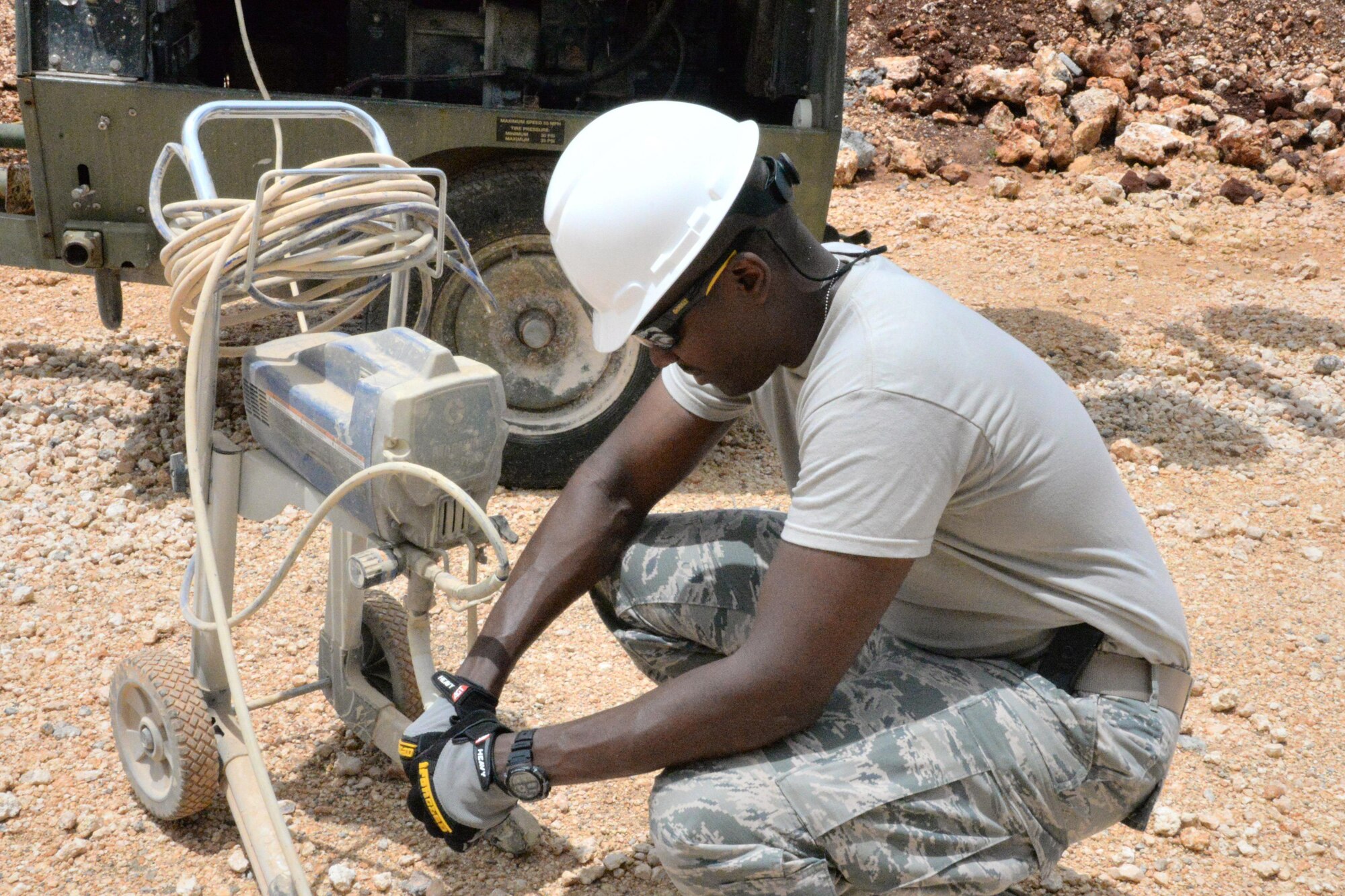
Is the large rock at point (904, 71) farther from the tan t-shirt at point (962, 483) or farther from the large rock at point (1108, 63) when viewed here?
the tan t-shirt at point (962, 483)

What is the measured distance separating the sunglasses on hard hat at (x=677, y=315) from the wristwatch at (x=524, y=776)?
64 centimetres

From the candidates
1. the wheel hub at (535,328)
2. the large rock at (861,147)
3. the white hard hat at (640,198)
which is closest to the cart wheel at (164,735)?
the white hard hat at (640,198)

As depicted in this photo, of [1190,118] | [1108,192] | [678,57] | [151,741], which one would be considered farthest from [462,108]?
[1190,118]

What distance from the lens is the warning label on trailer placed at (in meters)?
3.70

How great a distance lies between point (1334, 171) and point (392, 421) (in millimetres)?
7606

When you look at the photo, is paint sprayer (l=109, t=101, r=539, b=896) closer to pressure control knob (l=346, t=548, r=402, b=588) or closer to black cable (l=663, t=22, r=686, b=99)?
pressure control knob (l=346, t=548, r=402, b=588)

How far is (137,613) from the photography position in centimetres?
315

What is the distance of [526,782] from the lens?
1820mm

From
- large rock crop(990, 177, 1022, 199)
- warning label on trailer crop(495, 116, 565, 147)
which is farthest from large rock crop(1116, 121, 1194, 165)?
warning label on trailer crop(495, 116, 565, 147)

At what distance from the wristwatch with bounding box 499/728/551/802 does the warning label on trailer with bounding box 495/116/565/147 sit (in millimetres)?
2334

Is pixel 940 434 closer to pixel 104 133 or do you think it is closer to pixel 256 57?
pixel 104 133

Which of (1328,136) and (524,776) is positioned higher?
(1328,136)

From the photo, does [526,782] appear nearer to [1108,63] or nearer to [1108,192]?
[1108,192]

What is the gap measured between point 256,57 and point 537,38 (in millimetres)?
1184
